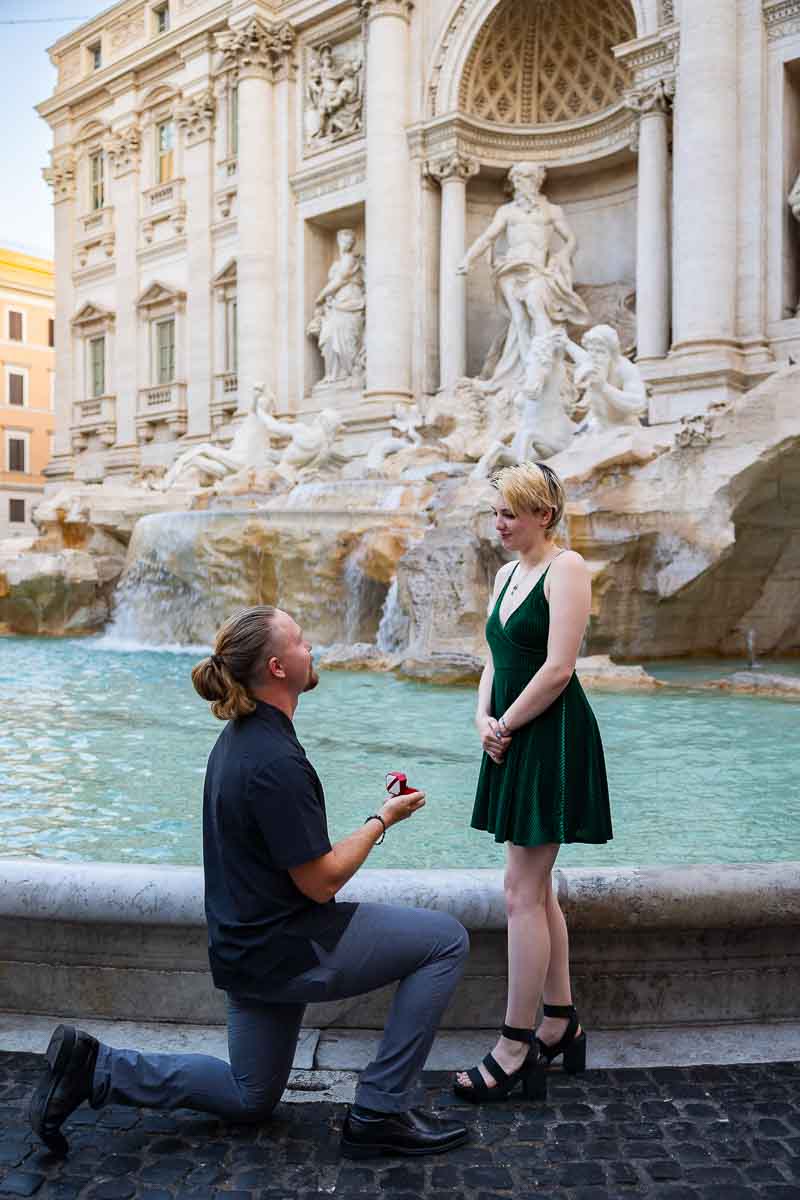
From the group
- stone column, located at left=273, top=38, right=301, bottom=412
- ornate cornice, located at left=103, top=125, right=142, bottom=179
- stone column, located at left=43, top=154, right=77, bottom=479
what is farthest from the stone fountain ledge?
stone column, located at left=43, top=154, right=77, bottom=479

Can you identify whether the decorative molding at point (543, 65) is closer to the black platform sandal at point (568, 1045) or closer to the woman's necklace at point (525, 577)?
the woman's necklace at point (525, 577)

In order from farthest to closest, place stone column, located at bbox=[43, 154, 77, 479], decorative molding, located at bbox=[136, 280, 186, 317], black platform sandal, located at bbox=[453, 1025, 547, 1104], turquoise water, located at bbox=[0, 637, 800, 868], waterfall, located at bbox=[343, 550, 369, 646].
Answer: stone column, located at bbox=[43, 154, 77, 479] < decorative molding, located at bbox=[136, 280, 186, 317] < waterfall, located at bbox=[343, 550, 369, 646] < turquoise water, located at bbox=[0, 637, 800, 868] < black platform sandal, located at bbox=[453, 1025, 547, 1104]

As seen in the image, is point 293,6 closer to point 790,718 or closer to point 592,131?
point 592,131

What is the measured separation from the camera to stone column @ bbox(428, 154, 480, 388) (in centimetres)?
1866

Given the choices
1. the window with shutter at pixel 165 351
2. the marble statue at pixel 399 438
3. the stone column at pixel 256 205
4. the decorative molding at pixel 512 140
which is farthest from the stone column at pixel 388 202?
the window with shutter at pixel 165 351

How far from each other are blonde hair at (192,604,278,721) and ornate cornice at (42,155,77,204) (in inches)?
1170

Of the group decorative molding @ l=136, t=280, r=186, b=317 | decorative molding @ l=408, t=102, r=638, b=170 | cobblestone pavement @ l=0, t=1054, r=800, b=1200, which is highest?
decorative molding @ l=408, t=102, r=638, b=170

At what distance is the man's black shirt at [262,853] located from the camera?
2.01 meters

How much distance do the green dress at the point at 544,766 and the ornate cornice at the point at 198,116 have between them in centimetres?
2423

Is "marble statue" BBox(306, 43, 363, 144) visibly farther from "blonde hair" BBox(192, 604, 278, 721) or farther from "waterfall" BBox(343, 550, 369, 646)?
"blonde hair" BBox(192, 604, 278, 721)

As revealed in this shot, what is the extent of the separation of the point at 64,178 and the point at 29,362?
14.9 metres

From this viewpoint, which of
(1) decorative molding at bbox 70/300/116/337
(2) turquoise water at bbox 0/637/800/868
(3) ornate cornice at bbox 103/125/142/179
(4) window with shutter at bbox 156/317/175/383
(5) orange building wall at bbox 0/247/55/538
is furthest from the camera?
(5) orange building wall at bbox 0/247/55/538

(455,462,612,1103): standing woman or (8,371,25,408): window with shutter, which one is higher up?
(8,371,25,408): window with shutter

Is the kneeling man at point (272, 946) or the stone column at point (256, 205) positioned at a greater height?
the stone column at point (256, 205)
